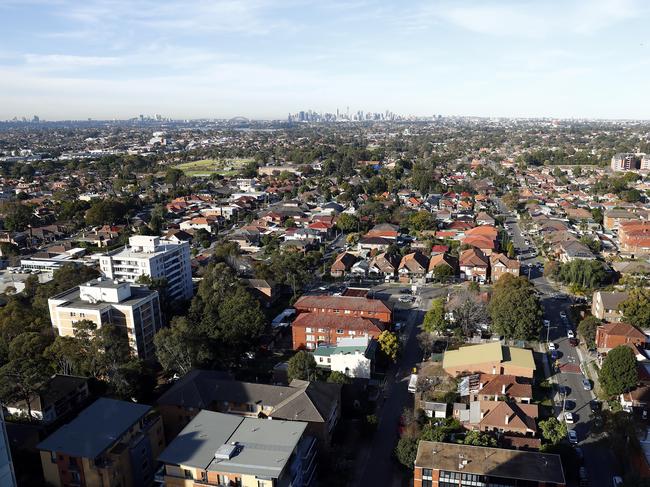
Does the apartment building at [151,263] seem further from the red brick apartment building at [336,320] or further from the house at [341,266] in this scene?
the house at [341,266]

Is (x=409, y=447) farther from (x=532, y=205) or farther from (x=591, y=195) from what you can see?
(x=591, y=195)

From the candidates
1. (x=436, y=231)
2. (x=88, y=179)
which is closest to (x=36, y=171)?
(x=88, y=179)

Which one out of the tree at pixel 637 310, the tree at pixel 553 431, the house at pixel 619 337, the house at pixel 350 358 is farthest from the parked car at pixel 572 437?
the tree at pixel 637 310

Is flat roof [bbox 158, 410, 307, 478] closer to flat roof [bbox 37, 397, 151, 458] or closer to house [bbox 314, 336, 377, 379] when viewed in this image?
flat roof [bbox 37, 397, 151, 458]

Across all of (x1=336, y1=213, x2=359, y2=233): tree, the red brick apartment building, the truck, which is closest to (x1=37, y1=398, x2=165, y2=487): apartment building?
the red brick apartment building

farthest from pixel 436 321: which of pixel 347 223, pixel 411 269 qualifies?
pixel 347 223

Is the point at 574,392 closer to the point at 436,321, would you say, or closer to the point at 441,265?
the point at 436,321
